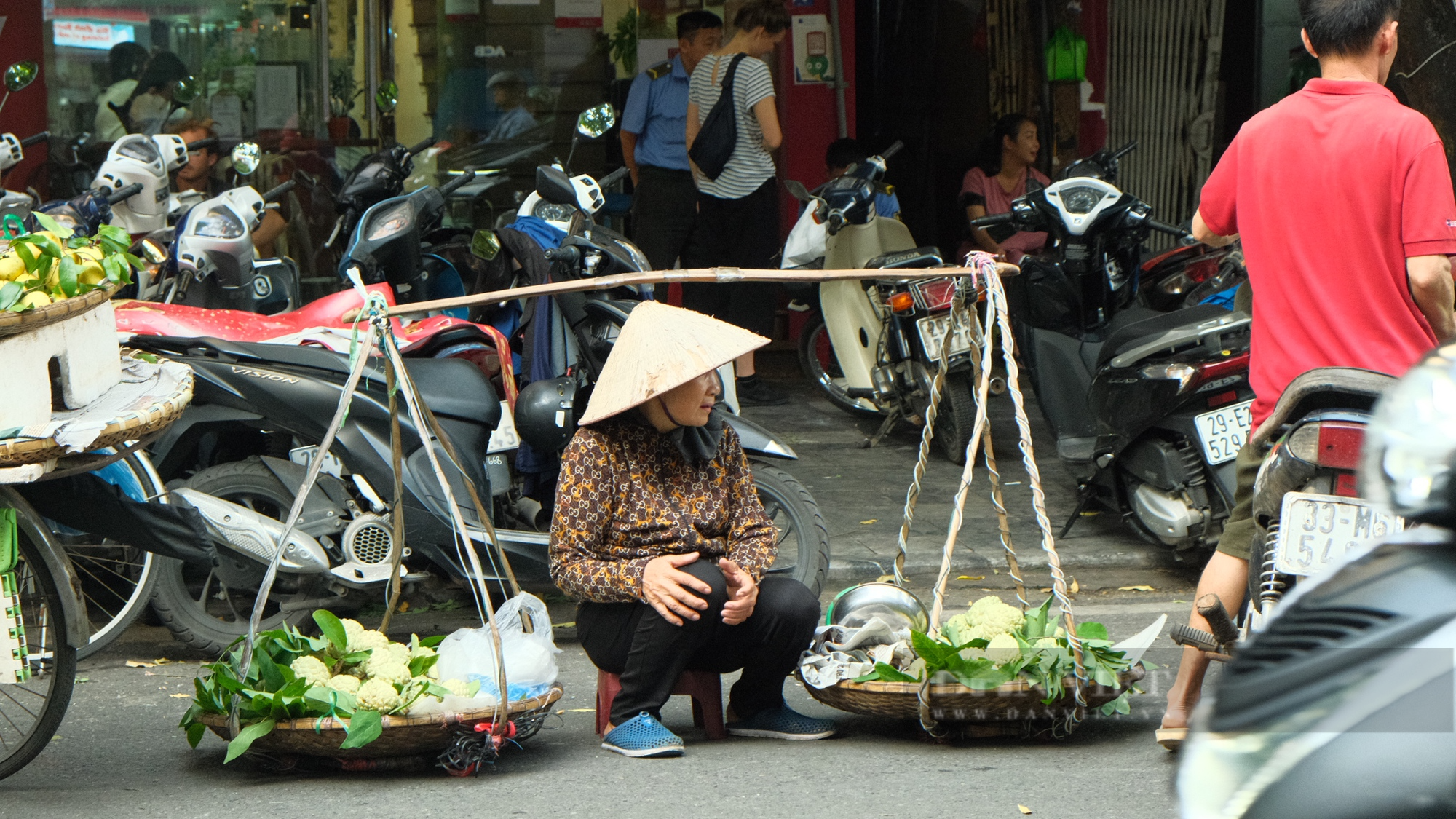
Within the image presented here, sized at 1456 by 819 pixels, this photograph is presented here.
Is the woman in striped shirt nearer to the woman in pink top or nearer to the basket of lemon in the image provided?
the woman in pink top

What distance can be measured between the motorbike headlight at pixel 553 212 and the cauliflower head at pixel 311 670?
244 cm

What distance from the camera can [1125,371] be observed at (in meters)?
5.59

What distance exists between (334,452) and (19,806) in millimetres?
1559

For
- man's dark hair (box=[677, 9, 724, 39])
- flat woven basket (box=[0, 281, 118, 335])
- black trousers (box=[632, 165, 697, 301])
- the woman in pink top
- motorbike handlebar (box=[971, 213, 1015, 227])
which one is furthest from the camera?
black trousers (box=[632, 165, 697, 301])

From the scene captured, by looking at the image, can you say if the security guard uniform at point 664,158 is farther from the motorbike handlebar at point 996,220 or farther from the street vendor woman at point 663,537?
the street vendor woman at point 663,537

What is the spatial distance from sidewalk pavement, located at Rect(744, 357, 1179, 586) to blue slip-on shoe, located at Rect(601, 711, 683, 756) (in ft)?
5.27

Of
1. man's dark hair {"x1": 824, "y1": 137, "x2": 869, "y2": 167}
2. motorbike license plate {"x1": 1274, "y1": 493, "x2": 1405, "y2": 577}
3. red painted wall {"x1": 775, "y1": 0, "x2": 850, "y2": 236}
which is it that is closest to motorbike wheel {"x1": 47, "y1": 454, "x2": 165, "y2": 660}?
motorbike license plate {"x1": 1274, "y1": 493, "x2": 1405, "y2": 577}

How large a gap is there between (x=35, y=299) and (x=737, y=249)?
5.28 meters

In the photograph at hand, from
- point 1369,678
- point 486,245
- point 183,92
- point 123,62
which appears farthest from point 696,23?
point 1369,678

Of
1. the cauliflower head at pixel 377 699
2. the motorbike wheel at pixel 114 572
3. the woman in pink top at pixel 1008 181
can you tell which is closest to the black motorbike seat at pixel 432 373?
the motorbike wheel at pixel 114 572

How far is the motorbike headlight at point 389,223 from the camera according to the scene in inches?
225

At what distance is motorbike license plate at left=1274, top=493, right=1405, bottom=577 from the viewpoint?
3203mm

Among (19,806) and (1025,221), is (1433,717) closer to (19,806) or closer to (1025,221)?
(19,806)

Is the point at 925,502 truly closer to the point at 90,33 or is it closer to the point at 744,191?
the point at 744,191
